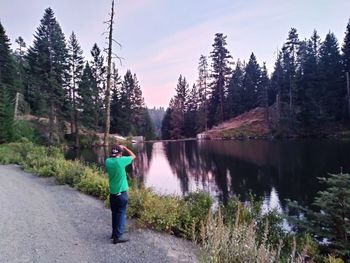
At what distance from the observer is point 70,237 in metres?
6.76

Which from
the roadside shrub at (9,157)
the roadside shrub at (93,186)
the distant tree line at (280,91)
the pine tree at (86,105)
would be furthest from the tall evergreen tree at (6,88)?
the distant tree line at (280,91)

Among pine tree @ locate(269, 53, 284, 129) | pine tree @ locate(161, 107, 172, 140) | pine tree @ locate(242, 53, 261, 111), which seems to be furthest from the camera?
pine tree @ locate(161, 107, 172, 140)

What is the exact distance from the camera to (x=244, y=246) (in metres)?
4.16

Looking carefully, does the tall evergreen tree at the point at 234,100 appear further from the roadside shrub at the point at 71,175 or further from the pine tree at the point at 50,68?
the roadside shrub at the point at 71,175

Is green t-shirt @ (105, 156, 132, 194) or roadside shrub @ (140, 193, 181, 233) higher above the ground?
green t-shirt @ (105, 156, 132, 194)

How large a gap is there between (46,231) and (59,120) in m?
42.9

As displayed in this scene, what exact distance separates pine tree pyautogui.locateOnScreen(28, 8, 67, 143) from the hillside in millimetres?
29709

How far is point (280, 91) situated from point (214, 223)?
63004 mm

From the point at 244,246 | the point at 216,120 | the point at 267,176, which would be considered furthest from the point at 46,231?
the point at 216,120

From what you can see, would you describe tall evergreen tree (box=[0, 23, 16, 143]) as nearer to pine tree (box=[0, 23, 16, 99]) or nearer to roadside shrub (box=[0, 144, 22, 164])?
pine tree (box=[0, 23, 16, 99])

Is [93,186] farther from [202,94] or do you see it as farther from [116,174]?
[202,94]

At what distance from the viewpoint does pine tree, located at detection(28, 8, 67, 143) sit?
43188 millimetres

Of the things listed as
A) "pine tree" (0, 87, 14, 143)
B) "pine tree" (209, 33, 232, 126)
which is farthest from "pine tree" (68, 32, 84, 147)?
"pine tree" (209, 33, 232, 126)

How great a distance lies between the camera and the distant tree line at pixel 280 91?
53938mm
